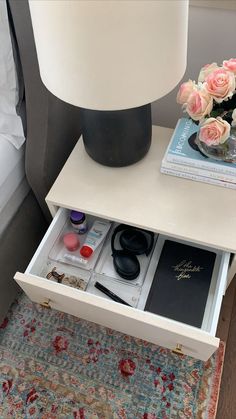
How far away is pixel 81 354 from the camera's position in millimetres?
1030

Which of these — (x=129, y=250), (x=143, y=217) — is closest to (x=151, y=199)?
(x=143, y=217)

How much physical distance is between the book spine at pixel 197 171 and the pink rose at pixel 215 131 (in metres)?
0.11

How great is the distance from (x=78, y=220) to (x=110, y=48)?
1.58 ft

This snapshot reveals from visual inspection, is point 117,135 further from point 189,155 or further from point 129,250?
point 129,250

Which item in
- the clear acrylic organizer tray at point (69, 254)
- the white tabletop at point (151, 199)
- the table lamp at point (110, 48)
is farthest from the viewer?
the clear acrylic organizer tray at point (69, 254)

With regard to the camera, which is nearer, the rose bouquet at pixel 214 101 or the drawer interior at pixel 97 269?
the rose bouquet at pixel 214 101

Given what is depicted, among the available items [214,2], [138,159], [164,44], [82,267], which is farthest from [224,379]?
[214,2]

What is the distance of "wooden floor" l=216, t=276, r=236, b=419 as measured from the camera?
94 centimetres

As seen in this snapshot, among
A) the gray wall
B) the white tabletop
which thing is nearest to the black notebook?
the white tabletop

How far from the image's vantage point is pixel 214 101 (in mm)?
736

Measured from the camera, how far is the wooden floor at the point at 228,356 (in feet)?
3.08

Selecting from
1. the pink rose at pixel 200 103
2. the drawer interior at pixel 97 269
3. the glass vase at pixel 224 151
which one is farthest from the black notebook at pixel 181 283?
the pink rose at pixel 200 103

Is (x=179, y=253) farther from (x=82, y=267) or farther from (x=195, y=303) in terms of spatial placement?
(x=82, y=267)

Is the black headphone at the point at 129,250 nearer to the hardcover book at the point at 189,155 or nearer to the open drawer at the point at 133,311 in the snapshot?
the open drawer at the point at 133,311
